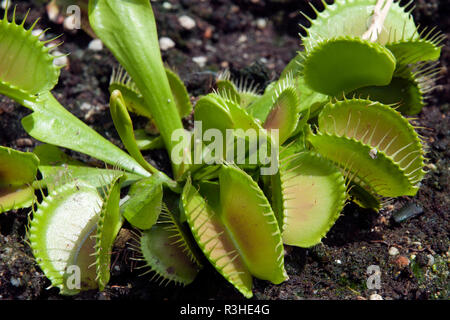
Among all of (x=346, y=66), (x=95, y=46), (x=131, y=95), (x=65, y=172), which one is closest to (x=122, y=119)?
(x=65, y=172)

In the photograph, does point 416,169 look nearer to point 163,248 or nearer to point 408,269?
point 408,269

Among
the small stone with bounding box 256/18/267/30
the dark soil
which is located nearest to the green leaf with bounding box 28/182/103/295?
the dark soil

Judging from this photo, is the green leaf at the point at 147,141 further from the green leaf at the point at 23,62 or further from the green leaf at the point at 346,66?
the green leaf at the point at 346,66

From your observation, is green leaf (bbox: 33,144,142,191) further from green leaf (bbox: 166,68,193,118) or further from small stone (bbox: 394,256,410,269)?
small stone (bbox: 394,256,410,269)

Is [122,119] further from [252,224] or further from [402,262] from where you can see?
[402,262]

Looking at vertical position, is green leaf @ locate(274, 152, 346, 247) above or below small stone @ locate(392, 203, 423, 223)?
above

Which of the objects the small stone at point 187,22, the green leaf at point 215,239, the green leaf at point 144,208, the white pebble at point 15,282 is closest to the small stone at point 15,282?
the white pebble at point 15,282
